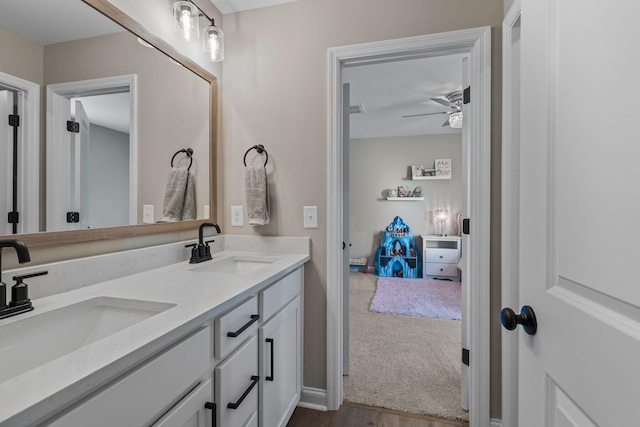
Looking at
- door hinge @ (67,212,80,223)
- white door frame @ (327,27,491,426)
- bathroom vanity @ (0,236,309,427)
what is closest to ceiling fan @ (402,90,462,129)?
white door frame @ (327,27,491,426)

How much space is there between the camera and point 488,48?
1.53m

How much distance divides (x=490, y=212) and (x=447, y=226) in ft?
12.9

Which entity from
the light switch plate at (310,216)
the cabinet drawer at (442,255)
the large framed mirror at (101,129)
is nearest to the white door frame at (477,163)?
the light switch plate at (310,216)

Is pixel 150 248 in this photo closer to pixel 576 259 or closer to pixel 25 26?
pixel 25 26

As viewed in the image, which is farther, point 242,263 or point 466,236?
point 242,263

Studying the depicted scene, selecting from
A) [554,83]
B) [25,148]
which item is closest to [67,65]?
[25,148]

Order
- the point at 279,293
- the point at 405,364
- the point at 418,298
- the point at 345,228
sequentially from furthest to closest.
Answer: the point at 418,298
the point at 405,364
the point at 345,228
the point at 279,293

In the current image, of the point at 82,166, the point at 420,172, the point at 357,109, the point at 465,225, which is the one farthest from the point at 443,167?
the point at 82,166

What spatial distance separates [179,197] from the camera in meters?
1.67

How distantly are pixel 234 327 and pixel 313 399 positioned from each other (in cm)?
102

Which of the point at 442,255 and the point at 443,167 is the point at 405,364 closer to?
the point at 442,255

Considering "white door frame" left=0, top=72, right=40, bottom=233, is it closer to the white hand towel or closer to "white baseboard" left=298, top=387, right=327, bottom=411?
the white hand towel

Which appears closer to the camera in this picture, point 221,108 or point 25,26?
point 25,26

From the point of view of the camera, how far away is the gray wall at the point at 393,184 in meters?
5.27
